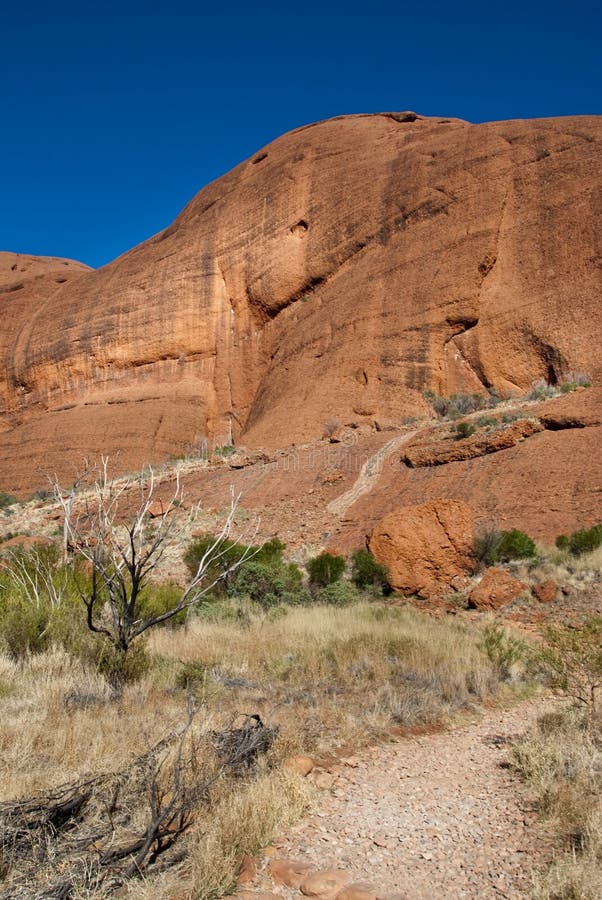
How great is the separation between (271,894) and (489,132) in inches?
1366

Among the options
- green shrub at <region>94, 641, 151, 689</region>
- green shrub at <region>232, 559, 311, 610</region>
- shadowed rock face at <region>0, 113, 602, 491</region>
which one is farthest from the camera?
shadowed rock face at <region>0, 113, 602, 491</region>

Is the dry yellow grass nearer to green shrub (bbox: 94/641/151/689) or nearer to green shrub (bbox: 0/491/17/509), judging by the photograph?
green shrub (bbox: 94/641/151/689)

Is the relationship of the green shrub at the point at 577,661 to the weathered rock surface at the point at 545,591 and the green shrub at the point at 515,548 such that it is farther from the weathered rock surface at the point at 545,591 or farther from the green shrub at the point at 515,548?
the green shrub at the point at 515,548

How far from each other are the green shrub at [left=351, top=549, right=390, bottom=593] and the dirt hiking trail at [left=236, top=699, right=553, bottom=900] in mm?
7842

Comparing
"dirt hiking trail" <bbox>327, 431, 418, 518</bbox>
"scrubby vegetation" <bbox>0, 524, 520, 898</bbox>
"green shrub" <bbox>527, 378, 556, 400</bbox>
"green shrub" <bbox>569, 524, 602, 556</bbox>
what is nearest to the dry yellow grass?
"scrubby vegetation" <bbox>0, 524, 520, 898</bbox>

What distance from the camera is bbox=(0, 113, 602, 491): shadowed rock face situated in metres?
27.2

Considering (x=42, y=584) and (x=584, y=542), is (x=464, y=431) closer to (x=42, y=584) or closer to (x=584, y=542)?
(x=584, y=542)

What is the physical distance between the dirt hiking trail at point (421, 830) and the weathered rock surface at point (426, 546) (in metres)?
7.68

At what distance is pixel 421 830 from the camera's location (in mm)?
3691

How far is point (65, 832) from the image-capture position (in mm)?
3223

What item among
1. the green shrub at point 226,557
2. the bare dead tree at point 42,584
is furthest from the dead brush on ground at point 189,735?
the green shrub at point 226,557

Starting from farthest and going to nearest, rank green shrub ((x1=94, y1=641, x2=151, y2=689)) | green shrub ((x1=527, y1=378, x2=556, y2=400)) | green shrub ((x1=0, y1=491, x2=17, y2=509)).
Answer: green shrub ((x1=0, y1=491, x2=17, y2=509)), green shrub ((x1=527, y1=378, x2=556, y2=400)), green shrub ((x1=94, y1=641, x2=151, y2=689))

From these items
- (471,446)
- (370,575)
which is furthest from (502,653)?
(471,446)

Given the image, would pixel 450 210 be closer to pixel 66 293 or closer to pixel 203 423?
pixel 203 423
